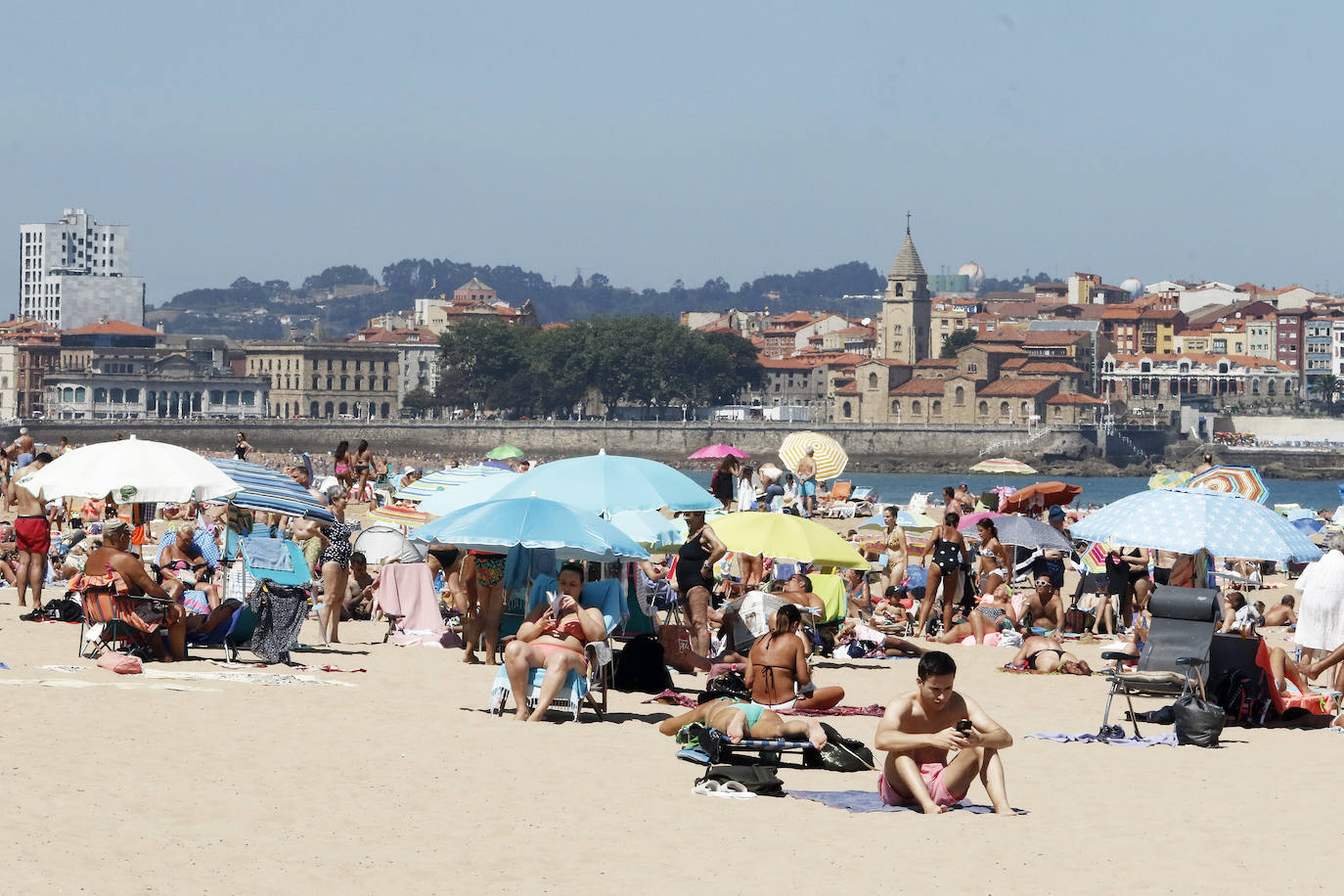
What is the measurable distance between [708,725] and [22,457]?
43.3ft

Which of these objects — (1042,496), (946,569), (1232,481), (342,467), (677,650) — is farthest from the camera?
(342,467)

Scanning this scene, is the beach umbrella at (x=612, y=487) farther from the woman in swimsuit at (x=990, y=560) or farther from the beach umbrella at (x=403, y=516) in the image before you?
the woman in swimsuit at (x=990, y=560)

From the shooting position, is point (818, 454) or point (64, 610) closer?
point (64, 610)

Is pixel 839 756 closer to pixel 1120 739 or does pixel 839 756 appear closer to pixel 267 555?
pixel 1120 739

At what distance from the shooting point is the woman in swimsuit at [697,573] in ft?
34.8

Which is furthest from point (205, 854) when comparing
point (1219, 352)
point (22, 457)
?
point (1219, 352)

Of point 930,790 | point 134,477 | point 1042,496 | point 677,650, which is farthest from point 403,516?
point 930,790

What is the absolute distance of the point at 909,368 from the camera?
352ft

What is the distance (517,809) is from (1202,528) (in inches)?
200

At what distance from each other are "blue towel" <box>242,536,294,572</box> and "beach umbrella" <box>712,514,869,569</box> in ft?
8.28

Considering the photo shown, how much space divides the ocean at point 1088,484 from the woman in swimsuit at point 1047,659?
51162 mm

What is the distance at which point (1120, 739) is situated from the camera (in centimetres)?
844

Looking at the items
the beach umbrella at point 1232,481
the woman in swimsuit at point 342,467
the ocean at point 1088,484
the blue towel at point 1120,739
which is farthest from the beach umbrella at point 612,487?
the ocean at point 1088,484

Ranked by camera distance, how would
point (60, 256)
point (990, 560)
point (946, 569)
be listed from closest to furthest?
point (946, 569)
point (990, 560)
point (60, 256)
